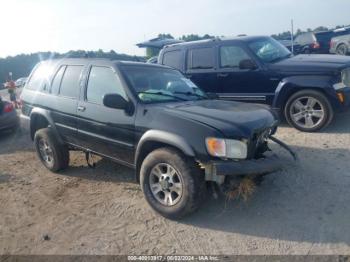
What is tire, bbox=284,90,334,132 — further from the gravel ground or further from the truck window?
the truck window

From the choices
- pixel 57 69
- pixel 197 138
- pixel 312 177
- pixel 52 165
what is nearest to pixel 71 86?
pixel 57 69

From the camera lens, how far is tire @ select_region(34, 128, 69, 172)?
549 cm

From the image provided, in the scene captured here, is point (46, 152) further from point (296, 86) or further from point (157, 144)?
point (296, 86)

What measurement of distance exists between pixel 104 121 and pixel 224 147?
5.78 feet

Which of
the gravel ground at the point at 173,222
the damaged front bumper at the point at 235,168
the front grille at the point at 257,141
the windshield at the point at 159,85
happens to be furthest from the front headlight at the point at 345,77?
the damaged front bumper at the point at 235,168

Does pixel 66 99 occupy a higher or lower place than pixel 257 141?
higher

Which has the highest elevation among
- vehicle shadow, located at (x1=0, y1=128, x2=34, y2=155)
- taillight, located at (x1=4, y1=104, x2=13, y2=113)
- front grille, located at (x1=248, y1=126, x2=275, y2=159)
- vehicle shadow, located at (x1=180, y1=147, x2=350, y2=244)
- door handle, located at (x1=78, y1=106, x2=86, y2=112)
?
door handle, located at (x1=78, y1=106, x2=86, y2=112)

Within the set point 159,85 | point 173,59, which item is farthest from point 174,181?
point 173,59

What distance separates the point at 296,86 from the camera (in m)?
6.55

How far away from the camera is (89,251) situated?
3414mm

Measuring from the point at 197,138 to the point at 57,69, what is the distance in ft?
10.3

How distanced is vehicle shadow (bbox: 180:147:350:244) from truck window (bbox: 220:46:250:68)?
10.2ft

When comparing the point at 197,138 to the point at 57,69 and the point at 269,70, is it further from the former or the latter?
the point at 269,70

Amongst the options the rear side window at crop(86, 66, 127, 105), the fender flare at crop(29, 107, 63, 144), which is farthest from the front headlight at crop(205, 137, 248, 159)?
the fender flare at crop(29, 107, 63, 144)
